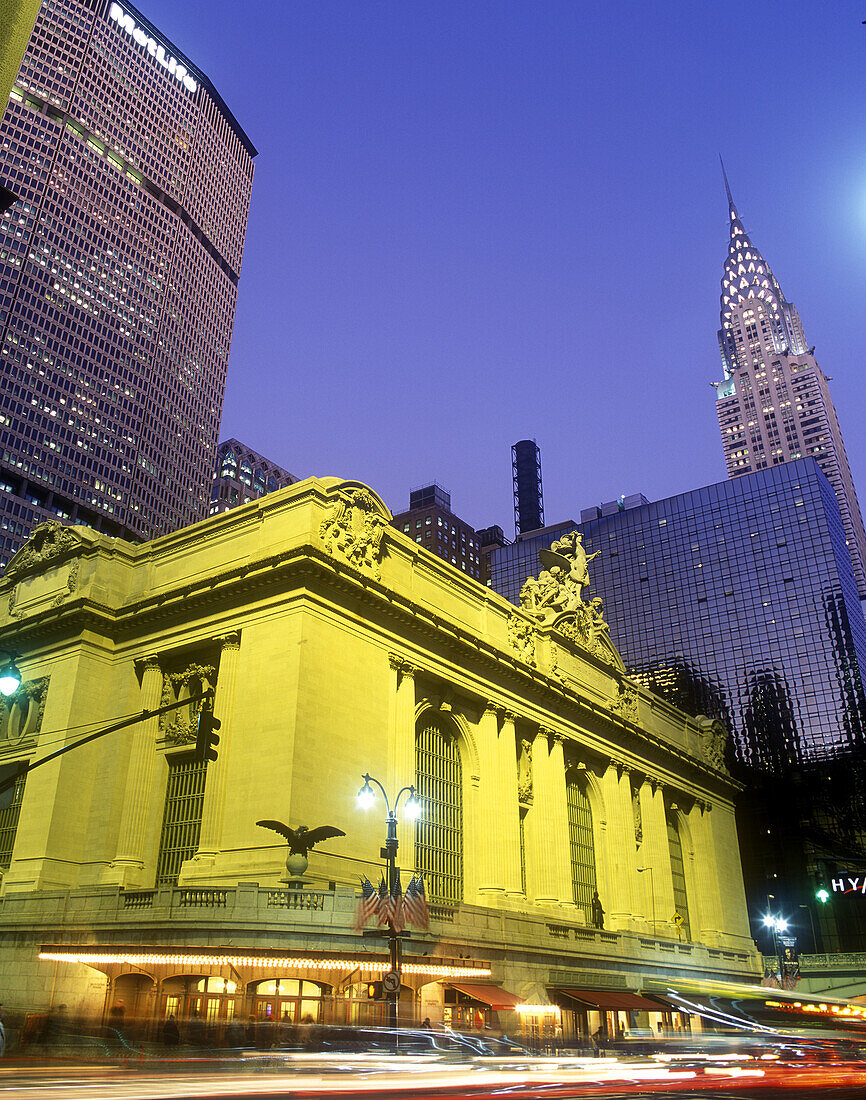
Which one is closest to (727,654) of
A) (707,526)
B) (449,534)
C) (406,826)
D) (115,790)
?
(707,526)

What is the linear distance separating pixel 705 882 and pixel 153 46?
562ft

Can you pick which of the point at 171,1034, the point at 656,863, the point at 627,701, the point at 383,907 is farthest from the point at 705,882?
the point at 171,1034

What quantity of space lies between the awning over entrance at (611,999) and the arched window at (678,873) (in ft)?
76.3

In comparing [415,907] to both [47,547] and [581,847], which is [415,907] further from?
[581,847]

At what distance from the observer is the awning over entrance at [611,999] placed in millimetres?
38594

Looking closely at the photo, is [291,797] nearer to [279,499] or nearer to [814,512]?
[279,499]

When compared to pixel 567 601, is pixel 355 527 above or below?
below

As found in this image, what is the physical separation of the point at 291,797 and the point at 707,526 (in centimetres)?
8011

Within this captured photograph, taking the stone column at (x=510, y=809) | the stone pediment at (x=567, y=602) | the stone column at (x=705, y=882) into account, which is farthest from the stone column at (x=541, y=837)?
the stone column at (x=705, y=882)

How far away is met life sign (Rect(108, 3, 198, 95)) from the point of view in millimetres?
161875

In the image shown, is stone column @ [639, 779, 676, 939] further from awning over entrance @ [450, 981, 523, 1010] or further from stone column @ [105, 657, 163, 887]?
stone column @ [105, 657, 163, 887]

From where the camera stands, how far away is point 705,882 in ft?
229

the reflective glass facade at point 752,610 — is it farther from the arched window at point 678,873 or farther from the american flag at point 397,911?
the american flag at point 397,911

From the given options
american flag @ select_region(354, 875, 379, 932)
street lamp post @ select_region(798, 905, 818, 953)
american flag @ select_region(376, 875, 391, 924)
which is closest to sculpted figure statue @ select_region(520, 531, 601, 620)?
american flag @ select_region(354, 875, 379, 932)
